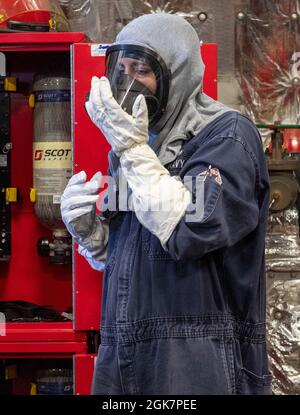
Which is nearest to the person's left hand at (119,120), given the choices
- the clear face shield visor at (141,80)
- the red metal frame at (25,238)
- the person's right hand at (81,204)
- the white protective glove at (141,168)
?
the white protective glove at (141,168)

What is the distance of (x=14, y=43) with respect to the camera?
317 cm

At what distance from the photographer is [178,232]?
1.90 meters

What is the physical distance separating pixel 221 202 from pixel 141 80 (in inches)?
18.7

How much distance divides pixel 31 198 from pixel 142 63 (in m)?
1.34

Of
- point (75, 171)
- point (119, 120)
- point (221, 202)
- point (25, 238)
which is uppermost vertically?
point (119, 120)

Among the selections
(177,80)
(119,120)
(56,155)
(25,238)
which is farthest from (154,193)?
(25,238)

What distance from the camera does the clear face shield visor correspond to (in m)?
2.12

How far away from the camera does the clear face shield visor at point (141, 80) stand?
6.96 ft

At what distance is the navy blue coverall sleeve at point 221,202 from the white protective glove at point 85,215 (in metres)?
0.39

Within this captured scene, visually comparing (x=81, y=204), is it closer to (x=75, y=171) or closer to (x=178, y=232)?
(x=178, y=232)

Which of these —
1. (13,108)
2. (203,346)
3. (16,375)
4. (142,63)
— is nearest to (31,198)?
(13,108)

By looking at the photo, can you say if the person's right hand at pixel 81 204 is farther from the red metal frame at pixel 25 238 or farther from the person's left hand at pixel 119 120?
the red metal frame at pixel 25 238

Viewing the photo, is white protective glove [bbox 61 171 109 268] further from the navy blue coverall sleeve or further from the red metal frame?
the red metal frame
